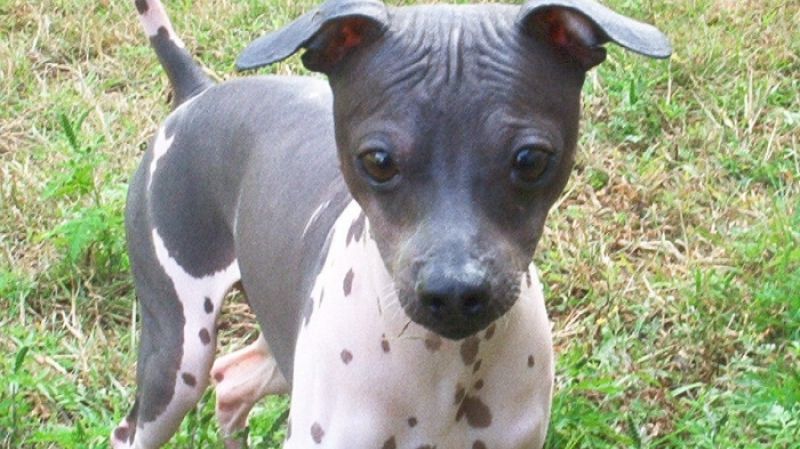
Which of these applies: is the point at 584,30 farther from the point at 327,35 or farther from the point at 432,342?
the point at 432,342

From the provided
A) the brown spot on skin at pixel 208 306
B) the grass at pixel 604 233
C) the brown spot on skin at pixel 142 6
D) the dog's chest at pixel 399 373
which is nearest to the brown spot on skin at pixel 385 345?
the dog's chest at pixel 399 373

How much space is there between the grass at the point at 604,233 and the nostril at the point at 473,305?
1375 millimetres

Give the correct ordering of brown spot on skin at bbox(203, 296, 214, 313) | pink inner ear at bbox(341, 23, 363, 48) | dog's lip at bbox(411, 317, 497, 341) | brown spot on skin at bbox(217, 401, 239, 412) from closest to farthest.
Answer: dog's lip at bbox(411, 317, 497, 341) < pink inner ear at bbox(341, 23, 363, 48) < brown spot on skin at bbox(203, 296, 214, 313) < brown spot on skin at bbox(217, 401, 239, 412)

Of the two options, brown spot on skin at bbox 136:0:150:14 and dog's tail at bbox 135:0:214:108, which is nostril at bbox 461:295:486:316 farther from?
brown spot on skin at bbox 136:0:150:14

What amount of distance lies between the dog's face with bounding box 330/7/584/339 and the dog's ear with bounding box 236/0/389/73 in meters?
0.04

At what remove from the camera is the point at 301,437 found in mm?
2521

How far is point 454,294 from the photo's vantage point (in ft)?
6.89

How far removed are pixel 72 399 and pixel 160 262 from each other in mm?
791

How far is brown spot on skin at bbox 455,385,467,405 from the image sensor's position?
2.47 metres

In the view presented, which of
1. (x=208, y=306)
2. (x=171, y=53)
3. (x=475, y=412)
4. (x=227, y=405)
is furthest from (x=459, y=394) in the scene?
(x=171, y=53)

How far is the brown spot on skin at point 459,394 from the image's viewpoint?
8.09ft

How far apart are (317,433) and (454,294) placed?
20.0 inches

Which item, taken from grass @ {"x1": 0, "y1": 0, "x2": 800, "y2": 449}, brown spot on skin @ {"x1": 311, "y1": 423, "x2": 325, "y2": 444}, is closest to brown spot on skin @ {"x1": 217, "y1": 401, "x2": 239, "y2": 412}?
grass @ {"x1": 0, "y1": 0, "x2": 800, "y2": 449}

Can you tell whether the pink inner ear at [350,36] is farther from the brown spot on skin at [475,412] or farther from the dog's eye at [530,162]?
the brown spot on skin at [475,412]
